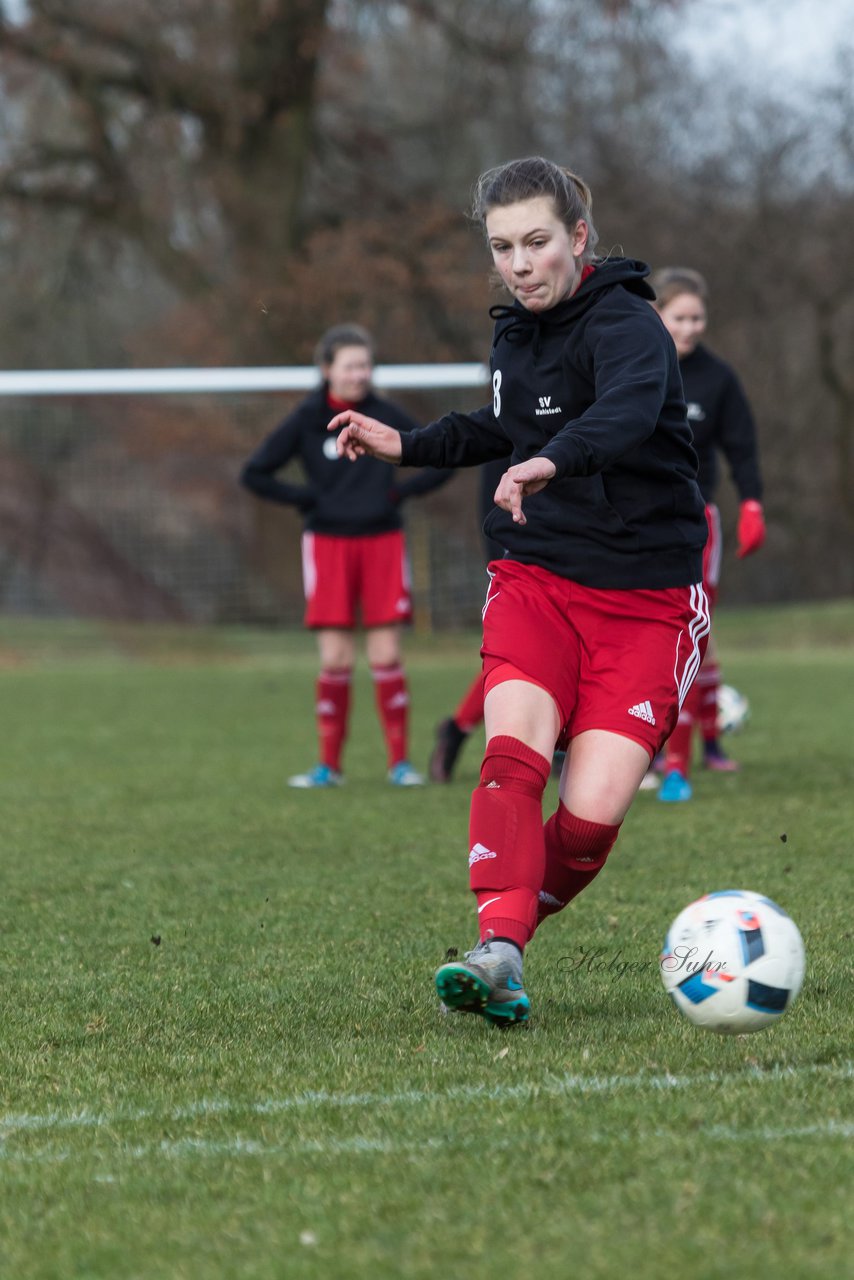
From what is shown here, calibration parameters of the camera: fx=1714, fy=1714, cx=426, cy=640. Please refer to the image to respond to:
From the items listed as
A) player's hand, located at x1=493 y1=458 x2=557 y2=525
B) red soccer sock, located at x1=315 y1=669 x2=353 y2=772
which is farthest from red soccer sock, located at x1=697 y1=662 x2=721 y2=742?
player's hand, located at x1=493 y1=458 x2=557 y2=525

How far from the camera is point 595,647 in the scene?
12.8ft

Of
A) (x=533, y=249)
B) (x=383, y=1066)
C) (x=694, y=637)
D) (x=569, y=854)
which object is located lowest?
(x=383, y=1066)

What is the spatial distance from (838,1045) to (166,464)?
17699 millimetres

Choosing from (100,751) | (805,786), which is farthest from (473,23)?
(805,786)

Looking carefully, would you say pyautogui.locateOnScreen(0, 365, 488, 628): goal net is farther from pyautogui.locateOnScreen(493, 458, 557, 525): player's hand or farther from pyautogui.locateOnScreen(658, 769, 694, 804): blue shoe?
pyautogui.locateOnScreen(493, 458, 557, 525): player's hand

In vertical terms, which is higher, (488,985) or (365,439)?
(365,439)

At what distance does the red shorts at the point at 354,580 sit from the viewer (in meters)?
8.19

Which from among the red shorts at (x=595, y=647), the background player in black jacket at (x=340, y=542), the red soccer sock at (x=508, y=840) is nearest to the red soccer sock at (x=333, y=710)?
the background player in black jacket at (x=340, y=542)

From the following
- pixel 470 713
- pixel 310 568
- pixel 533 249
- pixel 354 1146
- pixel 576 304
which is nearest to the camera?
pixel 354 1146

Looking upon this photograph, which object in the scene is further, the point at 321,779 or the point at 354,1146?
the point at 321,779

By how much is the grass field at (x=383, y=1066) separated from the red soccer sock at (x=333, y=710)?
2.87 ft

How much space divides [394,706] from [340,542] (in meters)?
0.85

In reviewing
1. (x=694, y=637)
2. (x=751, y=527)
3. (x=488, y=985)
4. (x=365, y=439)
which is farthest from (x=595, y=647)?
(x=751, y=527)

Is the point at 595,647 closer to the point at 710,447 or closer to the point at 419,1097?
the point at 419,1097
